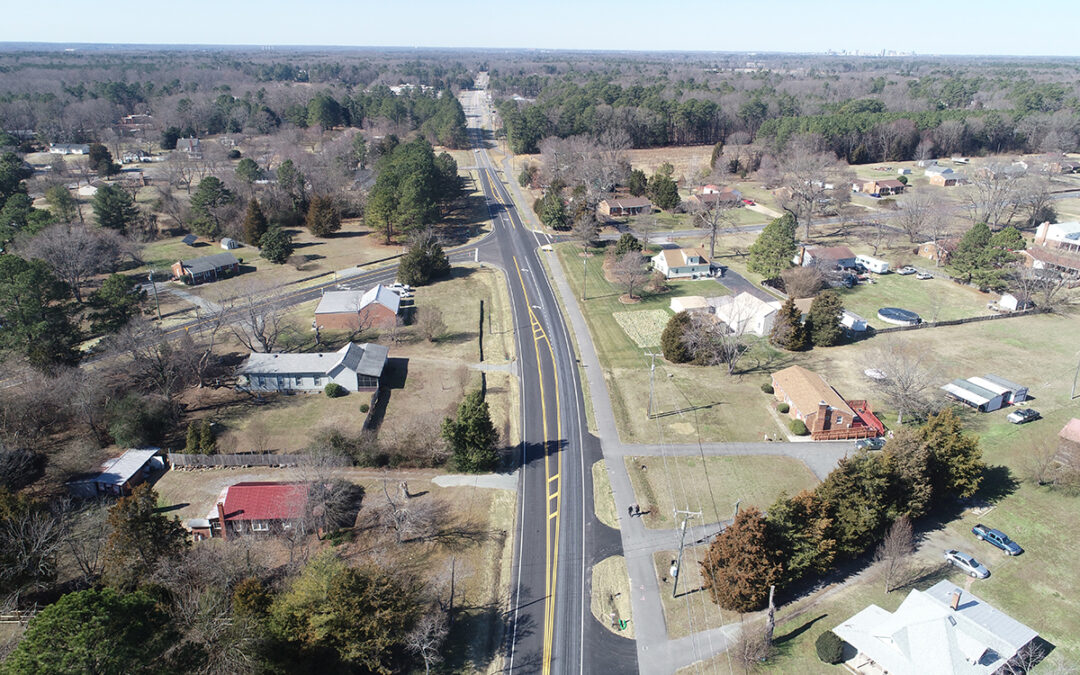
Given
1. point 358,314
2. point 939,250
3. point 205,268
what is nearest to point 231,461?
point 358,314

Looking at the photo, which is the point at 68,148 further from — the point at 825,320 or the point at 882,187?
the point at 882,187

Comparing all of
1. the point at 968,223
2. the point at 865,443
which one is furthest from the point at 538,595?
the point at 968,223

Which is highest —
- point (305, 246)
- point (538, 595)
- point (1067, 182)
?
point (1067, 182)

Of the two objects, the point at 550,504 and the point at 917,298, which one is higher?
the point at 917,298

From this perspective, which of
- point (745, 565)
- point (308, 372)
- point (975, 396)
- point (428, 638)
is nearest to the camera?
point (428, 638)

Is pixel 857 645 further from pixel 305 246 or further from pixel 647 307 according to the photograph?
pixel 305 246

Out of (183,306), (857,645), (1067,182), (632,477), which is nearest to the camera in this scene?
(857,645)

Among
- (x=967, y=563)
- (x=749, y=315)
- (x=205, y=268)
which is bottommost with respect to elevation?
(x=967, y=563)

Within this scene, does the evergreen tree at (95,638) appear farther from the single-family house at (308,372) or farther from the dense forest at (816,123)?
the dense forest at (816,123)
